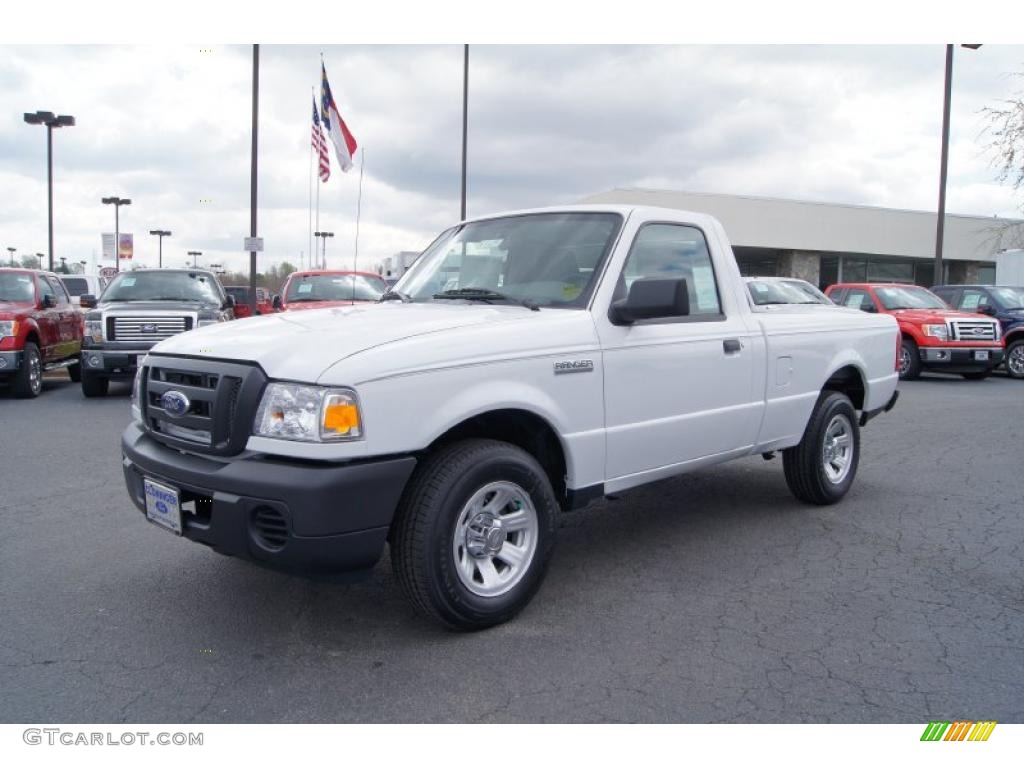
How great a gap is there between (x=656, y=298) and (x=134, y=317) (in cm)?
888

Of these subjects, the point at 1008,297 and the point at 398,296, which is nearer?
the point at 398,296

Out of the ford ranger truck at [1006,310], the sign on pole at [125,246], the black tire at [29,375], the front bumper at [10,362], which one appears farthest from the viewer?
the sign on pole at [125,246]

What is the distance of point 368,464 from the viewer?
314 centimetres

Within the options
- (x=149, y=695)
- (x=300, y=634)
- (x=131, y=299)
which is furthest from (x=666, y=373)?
(x=131, y=299)

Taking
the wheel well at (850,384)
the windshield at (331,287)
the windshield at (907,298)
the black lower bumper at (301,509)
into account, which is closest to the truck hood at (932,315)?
the windshield at (907,298)

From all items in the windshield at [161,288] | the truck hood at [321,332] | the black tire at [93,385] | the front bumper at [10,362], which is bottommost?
the black tire at [93,385]

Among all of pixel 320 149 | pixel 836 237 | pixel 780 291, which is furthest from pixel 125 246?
pixel 780 291

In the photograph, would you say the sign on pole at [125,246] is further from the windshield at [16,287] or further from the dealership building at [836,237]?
the windshield at [16,287]

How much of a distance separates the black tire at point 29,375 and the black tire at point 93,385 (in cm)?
67

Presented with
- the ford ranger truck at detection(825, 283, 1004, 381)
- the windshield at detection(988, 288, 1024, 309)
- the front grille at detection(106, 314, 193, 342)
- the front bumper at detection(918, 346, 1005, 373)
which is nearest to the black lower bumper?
the front grille at detection(106, 314, 193, 342)

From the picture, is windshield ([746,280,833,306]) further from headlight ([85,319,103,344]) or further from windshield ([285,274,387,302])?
headlight ([85,319,103,344])

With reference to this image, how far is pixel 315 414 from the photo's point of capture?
122 inches

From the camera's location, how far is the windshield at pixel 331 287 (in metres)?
12.4

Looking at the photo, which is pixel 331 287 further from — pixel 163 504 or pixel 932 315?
pixel 932 315
